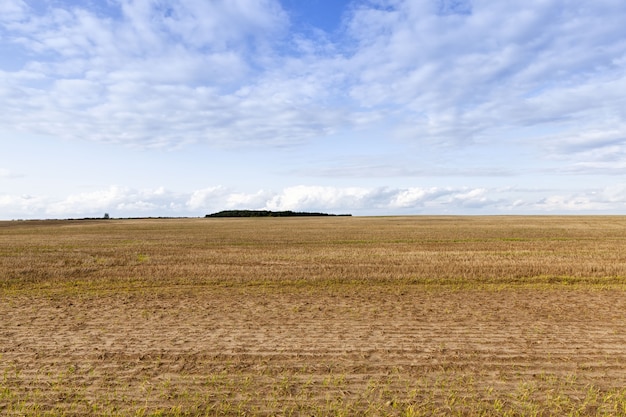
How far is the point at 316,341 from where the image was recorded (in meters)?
11.2

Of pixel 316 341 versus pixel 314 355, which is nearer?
pixel 314 355

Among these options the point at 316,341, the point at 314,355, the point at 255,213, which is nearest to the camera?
the point at 314,355

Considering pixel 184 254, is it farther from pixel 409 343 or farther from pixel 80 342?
pixel 409 343

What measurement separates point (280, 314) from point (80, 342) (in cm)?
576

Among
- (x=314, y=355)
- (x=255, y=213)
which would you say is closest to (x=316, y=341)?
(x=314, y=355)

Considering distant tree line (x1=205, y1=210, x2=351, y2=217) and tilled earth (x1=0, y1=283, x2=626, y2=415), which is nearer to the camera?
tilled earth (x1=0, y1=283, x2=626, y2=415)

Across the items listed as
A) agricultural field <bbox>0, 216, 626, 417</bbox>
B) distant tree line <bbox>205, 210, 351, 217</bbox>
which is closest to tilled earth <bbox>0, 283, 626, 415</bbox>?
agricultural field <bbox>0, 216, 626, 417</bbox>

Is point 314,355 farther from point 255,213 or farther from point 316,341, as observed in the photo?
point 255,213

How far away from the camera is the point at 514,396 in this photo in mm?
8211

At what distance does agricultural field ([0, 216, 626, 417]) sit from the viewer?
318 inches

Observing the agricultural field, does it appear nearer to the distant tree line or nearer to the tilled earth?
the tilled earth

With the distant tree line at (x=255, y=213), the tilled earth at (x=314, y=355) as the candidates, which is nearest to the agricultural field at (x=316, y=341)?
the tilled earth at (x=314, y=355)

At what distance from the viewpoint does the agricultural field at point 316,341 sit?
318 inches

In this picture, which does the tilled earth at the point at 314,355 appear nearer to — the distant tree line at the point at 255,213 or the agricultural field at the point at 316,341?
the agricultural field at the point at 316,341
